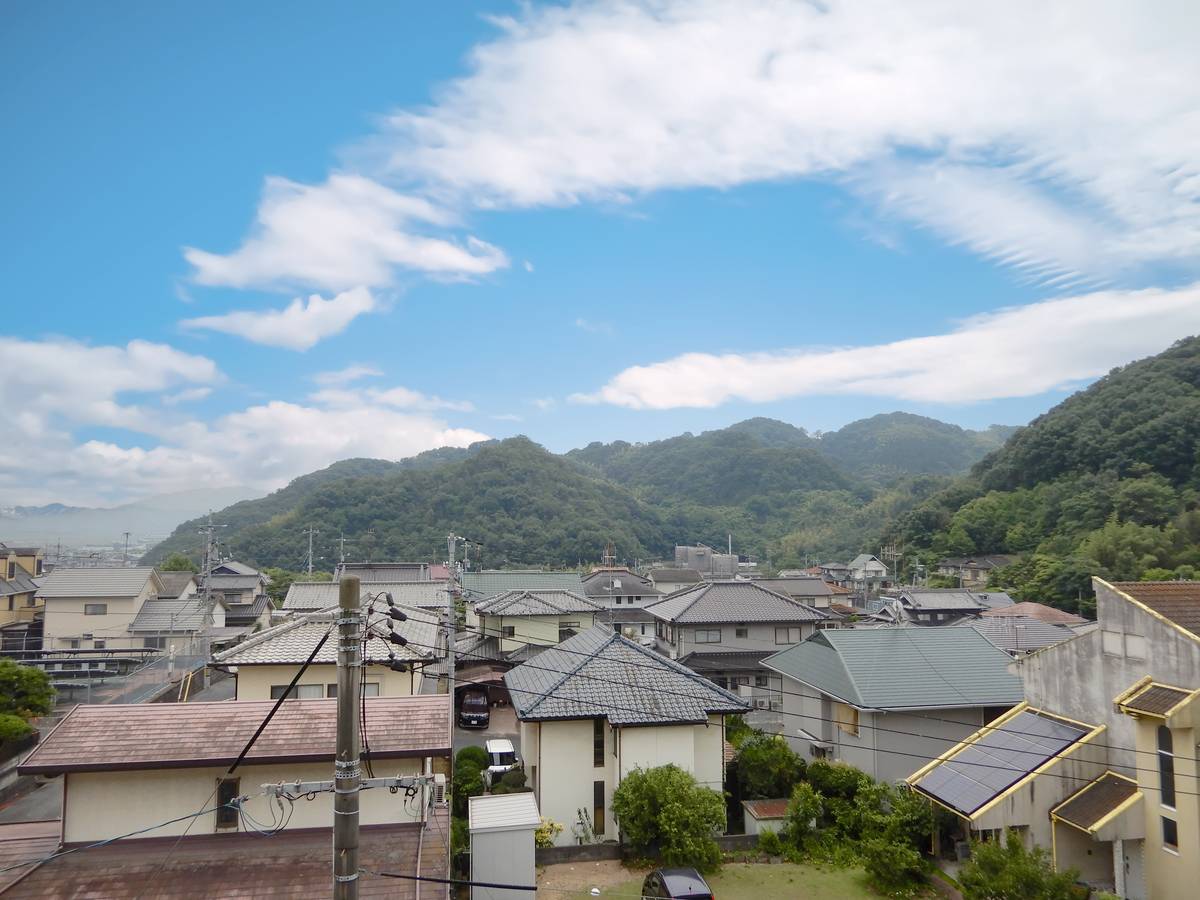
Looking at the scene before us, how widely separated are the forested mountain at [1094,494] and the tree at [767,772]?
37.9m

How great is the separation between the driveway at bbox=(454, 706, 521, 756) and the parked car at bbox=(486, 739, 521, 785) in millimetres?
1475

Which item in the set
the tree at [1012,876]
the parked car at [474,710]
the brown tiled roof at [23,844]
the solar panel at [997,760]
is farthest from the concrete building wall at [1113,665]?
the parked car at [474,710]

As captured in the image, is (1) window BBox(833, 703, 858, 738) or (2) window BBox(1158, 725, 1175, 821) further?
(1) window BBox(833, 703, 858, 738)

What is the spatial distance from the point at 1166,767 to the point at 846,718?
8091 mm

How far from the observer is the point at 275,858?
10531 millimetres

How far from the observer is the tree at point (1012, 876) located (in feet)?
35.5

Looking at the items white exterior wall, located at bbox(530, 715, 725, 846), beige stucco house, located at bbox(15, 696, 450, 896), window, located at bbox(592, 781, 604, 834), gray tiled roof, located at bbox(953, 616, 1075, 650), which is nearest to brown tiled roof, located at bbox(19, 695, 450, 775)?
beige stucco house, located at bbox(15, 696, 450, 896)

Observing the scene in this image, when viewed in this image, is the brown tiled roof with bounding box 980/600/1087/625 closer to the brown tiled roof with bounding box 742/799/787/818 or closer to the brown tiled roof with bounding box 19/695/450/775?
the brown tiled roof with bounding box 742/799/787/818

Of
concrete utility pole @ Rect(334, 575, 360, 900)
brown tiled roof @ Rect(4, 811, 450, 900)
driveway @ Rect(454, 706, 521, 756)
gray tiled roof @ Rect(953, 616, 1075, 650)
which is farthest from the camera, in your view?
gray tiled roof @ Rect(953, 616, 1075, 650)

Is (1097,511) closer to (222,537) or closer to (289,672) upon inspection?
(289,672)

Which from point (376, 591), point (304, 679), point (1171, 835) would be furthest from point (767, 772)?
point (376, 591)

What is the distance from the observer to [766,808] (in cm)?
1655

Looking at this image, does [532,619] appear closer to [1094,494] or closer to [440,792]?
[440,792]

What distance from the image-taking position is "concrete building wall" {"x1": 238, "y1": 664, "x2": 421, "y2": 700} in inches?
739
